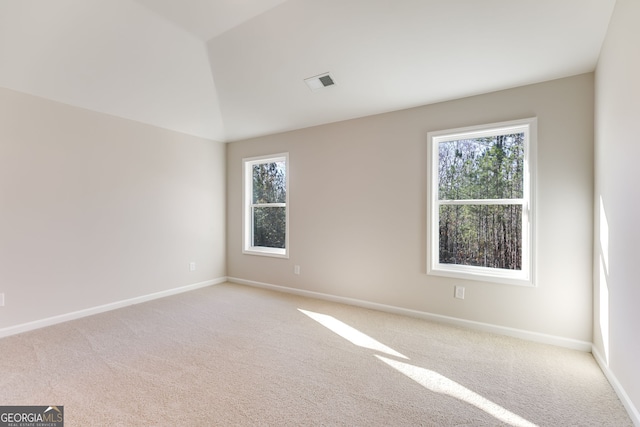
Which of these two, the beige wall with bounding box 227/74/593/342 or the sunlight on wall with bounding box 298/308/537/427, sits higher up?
the beige wall with bounding box 227/74/593/342

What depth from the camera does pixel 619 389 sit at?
187cm

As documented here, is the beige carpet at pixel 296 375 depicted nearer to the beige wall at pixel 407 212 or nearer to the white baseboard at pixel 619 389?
the white baseboard at pixel 619 389

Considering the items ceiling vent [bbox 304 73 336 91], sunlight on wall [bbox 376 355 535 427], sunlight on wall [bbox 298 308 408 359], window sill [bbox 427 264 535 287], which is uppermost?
ceiling vent [bbox 304 73 336 91]

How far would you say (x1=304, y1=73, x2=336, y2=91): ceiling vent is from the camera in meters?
3.16

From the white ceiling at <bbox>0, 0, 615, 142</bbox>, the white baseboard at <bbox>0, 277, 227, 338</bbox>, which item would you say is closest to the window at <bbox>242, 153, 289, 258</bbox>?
the white baseboard at <bbox>0, 277, 227, 338</bbox>

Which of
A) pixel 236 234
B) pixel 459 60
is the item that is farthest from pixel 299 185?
pixel 459 60

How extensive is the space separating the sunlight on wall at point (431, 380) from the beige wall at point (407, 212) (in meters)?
0.84

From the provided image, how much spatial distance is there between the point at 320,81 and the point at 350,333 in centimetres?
275

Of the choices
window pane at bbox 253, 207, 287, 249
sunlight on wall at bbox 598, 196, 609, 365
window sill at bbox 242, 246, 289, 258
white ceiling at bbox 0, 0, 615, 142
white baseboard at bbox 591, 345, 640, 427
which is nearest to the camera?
white baseboard at bbox 591, 345, 640, 427

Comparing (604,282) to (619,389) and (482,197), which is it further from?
(482,197)

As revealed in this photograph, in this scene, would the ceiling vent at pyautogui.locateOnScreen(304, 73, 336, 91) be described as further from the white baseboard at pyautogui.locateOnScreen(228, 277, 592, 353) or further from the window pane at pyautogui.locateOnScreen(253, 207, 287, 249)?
the white baseboard at pyautogui.locateOnScreen(228, 277, 592, 353)

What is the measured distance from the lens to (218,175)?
4930 mm

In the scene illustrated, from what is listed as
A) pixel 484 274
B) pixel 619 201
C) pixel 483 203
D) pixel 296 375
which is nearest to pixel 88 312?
pixel 296 375

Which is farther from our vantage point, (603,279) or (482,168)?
(482,168)
